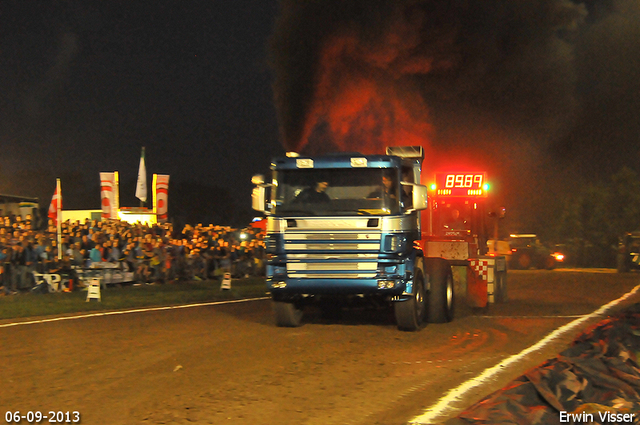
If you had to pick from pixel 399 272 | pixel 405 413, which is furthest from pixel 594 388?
pixel 399 272

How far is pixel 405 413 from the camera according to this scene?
21.6ft

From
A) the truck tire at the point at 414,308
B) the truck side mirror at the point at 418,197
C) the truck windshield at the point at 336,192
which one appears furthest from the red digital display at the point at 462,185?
the truck windshield at the point at 336,192

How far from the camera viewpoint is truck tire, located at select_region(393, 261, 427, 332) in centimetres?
1173

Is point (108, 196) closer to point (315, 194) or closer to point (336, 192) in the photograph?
point (315, 194)

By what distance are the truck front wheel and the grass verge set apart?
282 inches

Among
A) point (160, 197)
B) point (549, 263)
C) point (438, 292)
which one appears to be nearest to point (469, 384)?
point (438, 292)

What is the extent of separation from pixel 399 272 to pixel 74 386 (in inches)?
214

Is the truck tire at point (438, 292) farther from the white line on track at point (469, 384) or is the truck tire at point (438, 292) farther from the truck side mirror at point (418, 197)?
the white line on track at point (469, 384)

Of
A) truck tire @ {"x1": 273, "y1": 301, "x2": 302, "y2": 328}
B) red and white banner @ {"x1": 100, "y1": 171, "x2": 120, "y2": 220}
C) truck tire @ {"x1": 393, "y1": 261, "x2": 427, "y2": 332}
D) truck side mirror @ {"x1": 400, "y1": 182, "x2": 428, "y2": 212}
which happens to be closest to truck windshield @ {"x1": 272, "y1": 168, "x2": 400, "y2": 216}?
truck side mirror @ {"x1": 400, "y1": 182, "x2": 428, "y2": 212}

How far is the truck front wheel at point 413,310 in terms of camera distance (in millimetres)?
11734

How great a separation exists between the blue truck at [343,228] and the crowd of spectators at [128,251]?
32.4 ft

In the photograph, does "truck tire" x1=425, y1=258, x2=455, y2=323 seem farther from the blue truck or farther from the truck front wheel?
the blue truck

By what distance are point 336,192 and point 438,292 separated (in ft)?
10.3

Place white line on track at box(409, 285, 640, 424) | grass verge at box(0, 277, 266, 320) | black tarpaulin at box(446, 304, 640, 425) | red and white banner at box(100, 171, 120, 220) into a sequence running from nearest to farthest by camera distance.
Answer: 1. black tarpaulin at box(446, 304, 640, 425)
2. white line on track at box(409, 285, 640, 424)
3. grass verge at box(0, 277, 266, 320)
4. red and white banner at box(100, 171, 120, 220)
